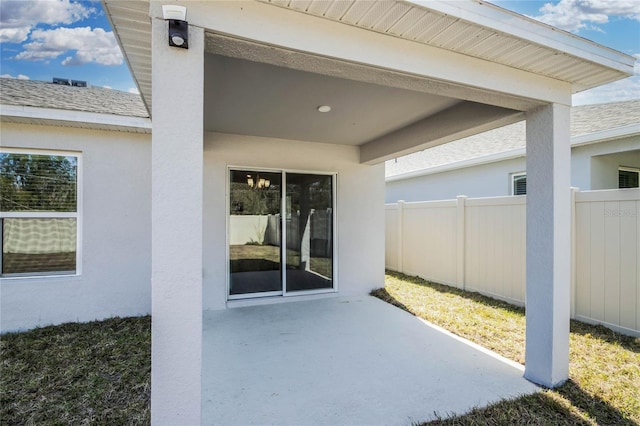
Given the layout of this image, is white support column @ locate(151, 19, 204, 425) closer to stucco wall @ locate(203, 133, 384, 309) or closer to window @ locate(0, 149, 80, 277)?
stucco wall @ locate(203, 133, 384, 309)

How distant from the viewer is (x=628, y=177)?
7855 millimetres

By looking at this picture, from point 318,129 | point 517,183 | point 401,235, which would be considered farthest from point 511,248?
point 318,129

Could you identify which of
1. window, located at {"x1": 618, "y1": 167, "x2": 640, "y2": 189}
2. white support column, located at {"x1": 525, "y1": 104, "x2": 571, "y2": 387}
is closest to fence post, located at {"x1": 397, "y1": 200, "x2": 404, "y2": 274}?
window, located at {"x1": 618, "y1": 167, "x2": 640, "y2": 189}

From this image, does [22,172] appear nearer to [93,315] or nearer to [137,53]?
[93,315]

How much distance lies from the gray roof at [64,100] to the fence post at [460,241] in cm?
663

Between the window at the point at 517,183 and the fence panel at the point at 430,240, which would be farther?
the window at the point at 517,183

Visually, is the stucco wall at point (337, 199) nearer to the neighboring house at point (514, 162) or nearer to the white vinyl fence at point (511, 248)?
the white vinyl fence at point (511, 248)

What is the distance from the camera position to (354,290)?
7.21 metres

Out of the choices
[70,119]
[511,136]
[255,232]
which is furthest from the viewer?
[511,136]

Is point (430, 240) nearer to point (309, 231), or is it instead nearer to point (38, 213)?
point (309, 231)

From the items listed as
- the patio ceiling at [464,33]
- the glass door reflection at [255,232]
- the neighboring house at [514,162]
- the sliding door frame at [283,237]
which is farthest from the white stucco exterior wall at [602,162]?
the glass door reflection at [255,232]

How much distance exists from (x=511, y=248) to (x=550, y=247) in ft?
10.5

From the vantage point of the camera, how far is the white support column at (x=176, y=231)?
2006 mm

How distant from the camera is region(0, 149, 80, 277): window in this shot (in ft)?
16.6
